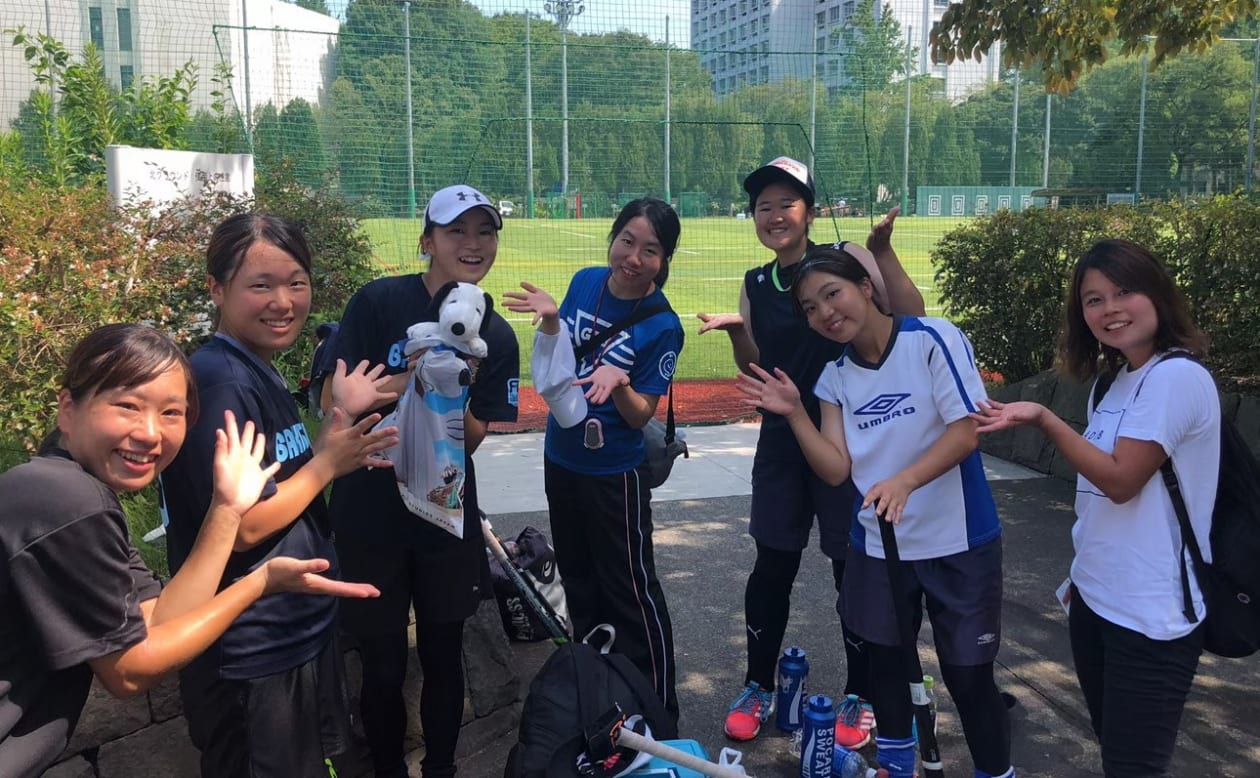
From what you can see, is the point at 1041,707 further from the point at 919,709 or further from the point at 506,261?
the point at 506,261

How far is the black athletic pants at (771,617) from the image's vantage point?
3533 mm

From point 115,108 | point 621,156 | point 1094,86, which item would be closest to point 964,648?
point 621,156

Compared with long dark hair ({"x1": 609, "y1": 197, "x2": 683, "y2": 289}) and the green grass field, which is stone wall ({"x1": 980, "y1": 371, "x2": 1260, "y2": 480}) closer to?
the green grass field

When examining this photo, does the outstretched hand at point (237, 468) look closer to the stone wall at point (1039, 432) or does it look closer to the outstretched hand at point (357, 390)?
the outstretched hand at point (357, 390)

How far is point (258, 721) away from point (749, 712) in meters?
1.93

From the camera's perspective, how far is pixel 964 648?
274 centimetres

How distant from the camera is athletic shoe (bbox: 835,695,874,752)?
3.42 meters

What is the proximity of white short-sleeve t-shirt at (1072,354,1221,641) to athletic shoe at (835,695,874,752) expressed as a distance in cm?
120

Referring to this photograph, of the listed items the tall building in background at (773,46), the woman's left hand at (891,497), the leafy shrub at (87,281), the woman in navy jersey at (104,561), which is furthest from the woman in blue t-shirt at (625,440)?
the tall building in background at (773,46)

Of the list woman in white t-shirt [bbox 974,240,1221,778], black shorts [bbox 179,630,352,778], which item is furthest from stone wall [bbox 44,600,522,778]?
woman in white t-shirt [bbox 974,240,1221,778]

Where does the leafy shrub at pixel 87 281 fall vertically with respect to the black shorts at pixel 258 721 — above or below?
above

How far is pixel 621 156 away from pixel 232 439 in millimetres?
8841

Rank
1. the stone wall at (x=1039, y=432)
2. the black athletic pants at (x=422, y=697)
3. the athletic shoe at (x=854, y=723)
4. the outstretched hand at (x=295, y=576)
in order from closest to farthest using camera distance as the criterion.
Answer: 1. the outstretched hand at (x=295, y=576)
2. the black athletic pants at (x=422, y=697)
3. the athletic shoe at (x=854, y=723)
4. the stone wall at (x=1039, y=432)

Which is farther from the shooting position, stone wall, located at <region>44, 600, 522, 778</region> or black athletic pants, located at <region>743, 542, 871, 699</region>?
black athletic pants, located at <region>743, 542, 871, 699</region>
